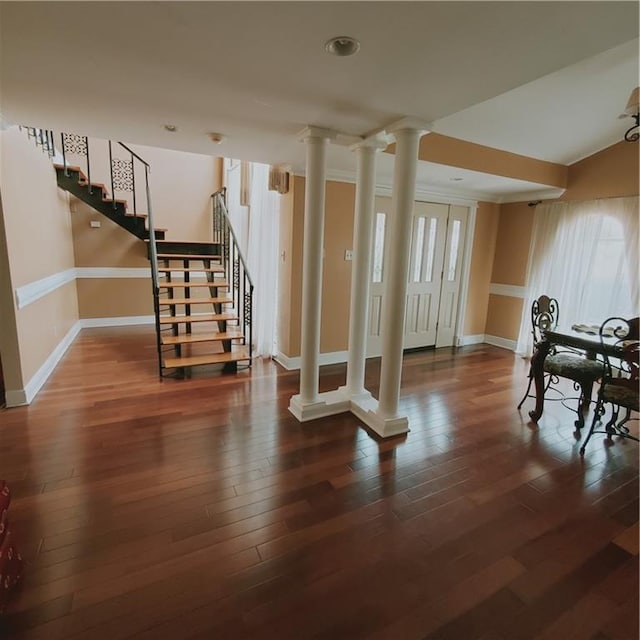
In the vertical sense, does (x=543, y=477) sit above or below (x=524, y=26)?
below

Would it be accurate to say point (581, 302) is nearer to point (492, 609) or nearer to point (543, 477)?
point (543, 477)

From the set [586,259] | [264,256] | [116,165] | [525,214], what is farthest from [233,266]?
[586,259]

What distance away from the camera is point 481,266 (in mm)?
5484

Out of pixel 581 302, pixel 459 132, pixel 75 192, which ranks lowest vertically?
pixel 581 302

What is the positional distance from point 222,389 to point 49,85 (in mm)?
2583

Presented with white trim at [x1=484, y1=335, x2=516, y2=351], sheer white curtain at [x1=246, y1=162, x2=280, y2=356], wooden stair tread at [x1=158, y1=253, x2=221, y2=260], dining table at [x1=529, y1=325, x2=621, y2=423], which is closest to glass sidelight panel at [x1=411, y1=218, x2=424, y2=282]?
white trim at [x1=484, y1=335, x2=516, y2=351]

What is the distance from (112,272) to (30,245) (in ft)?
7.82

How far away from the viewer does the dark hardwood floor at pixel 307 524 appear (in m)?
1.38

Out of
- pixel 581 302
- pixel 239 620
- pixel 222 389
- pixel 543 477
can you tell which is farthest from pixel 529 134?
pixel 239 620

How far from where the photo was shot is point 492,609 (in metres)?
1.43

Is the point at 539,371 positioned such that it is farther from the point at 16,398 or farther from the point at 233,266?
the point at 16,398

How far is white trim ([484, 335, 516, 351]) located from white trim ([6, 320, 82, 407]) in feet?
19.1

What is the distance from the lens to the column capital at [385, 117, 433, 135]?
237 cm

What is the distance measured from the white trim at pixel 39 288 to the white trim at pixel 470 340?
530cm
